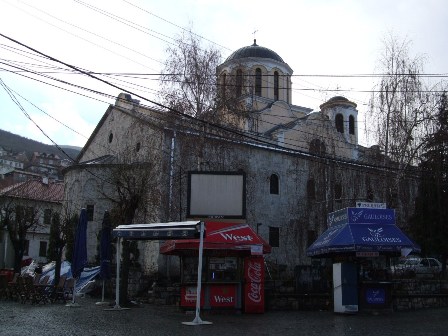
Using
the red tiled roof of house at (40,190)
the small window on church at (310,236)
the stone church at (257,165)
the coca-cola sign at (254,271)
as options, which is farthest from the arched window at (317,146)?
the red tiled roof of house at (40,190)

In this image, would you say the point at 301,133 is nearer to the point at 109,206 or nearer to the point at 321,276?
the point at 109,206

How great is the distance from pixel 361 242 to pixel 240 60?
75.8 ft

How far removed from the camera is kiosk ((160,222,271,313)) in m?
15.2

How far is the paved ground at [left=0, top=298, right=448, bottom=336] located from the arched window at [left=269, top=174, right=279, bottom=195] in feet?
60.9

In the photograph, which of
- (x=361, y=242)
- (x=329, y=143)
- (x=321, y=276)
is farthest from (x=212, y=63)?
(x=361, y=242)

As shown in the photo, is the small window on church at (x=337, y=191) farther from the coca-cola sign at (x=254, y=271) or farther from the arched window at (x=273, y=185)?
the coca-cola sign at (x=254, y=271)

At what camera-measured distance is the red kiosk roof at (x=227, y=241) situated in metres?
15.0

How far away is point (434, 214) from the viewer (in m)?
27.6

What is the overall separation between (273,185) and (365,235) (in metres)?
18.6

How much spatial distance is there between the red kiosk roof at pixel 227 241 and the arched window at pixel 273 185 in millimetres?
18001

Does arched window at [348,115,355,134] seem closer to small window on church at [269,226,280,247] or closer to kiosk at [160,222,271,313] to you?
small window on church at [269,226,280,247]

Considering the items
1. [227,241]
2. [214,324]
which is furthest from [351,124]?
[214,324]

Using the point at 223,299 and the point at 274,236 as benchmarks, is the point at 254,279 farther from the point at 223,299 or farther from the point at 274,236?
the point at 274,236

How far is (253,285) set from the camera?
15570mm
